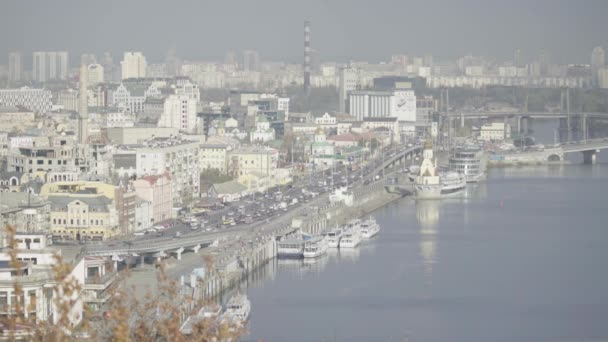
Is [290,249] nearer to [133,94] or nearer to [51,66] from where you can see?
[133,94]

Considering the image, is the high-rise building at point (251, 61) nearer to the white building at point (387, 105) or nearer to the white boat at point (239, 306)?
the white building at point (387, 105)

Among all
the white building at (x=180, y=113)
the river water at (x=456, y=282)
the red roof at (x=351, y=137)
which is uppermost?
the white building at (x=180, y=113)

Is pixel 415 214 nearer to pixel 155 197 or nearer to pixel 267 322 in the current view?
pixel 155 197

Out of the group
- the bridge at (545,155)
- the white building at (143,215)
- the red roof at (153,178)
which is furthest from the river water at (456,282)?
the bridge at (545,155)

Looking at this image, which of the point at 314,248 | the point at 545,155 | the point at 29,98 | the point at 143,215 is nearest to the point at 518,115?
the point at 545,155

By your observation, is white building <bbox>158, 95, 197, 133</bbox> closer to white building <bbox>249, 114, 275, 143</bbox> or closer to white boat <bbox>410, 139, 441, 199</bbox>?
white building <bbox>249, 114, 275, 143</bbox>

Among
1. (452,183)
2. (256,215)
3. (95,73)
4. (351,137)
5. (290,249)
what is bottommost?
(290,249)
